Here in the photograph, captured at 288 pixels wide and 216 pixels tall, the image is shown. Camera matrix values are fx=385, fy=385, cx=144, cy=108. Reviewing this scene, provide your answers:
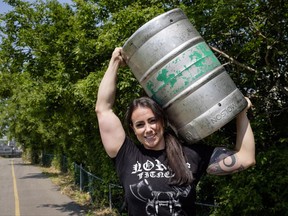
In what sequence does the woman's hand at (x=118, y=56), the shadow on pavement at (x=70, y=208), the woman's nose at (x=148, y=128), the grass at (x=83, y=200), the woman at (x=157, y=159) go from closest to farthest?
the woman at (x=157, y=159), the woman's nose at (x=148, y=128), the woman's hand at (x=118, y=56), the grass at (x=83, y=200), the shadow on pavement at (x=70, y=208)

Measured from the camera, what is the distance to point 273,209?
4.62 m

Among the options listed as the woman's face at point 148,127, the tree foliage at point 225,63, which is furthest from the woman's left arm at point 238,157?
the tree foliage at point 225,63

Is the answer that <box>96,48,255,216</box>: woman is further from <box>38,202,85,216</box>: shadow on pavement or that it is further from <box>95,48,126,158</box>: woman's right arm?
<box>38,202,85,216</box>: shadow on pavement

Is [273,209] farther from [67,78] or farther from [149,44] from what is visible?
[67,78]

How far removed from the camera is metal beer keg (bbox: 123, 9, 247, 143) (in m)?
2.22

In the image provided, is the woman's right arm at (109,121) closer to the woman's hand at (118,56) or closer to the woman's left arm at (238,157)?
the woman's hand at (118,56)

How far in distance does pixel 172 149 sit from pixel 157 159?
10 cm

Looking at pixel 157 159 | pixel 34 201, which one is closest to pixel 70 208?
pixel 34 201

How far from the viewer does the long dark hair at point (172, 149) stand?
2.08 meters

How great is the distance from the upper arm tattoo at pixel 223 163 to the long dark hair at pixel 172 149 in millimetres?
169

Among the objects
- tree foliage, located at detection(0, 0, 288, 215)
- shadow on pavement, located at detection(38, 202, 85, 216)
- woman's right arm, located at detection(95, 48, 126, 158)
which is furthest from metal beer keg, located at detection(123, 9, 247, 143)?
shadow on pavement, located at detection(38, 202, 85, 216)

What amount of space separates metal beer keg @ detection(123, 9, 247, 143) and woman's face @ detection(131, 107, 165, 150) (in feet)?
0.47

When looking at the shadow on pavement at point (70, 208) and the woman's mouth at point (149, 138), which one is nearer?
the woman's mouth at point (149, 138)

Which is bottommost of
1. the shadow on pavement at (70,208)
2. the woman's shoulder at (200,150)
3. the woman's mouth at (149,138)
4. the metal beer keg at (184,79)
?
the shadow on pavement at (70,208)
